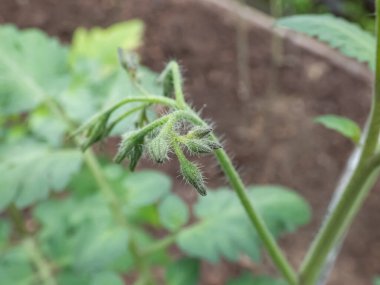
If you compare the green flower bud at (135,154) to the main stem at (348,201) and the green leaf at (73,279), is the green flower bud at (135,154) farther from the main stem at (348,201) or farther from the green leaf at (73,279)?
the green leaf at (73,279)

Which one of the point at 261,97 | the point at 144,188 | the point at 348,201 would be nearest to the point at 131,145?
the point at 348,201

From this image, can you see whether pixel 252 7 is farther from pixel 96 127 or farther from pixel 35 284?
pixel 96 127

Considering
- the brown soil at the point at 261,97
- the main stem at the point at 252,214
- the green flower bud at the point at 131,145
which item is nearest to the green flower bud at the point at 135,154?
the green flower bud at the point at 131,145

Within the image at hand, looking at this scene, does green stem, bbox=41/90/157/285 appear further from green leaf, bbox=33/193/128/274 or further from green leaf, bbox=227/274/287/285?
green leaf, bbox=227/274/287/285

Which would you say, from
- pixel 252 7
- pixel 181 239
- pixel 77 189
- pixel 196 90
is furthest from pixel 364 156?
pixel 252 7

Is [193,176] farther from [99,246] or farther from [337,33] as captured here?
[99,246]

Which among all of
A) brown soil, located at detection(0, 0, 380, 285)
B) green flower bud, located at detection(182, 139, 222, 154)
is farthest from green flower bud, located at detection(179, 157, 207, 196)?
brown soil, located at detection(0, 0, 380, 285)
